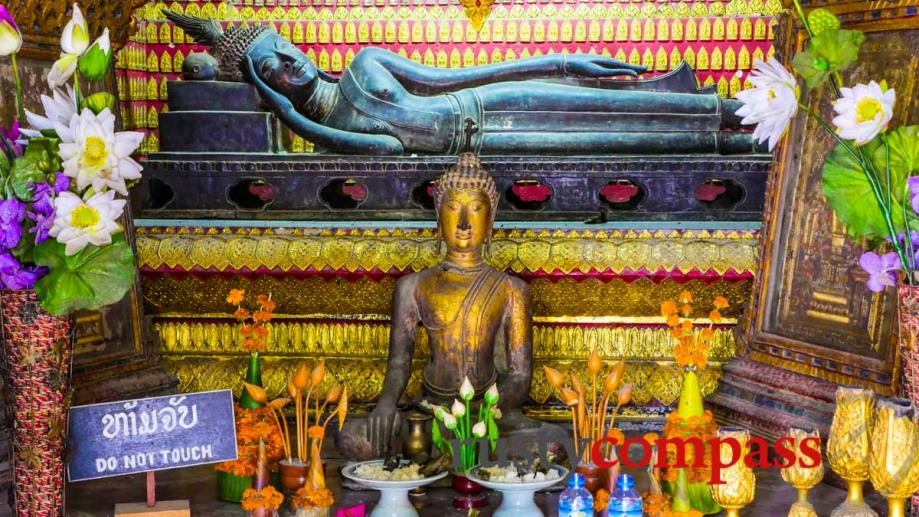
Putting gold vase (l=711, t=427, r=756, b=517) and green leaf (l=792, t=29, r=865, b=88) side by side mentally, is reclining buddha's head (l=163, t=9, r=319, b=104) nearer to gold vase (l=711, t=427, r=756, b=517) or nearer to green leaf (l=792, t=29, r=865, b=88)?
green leaf (l=792, t=29, r=865, b=88)

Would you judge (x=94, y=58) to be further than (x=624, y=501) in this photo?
No

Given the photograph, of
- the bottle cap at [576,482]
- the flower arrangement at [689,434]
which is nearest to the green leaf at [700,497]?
the flower arrangement at [689,434]

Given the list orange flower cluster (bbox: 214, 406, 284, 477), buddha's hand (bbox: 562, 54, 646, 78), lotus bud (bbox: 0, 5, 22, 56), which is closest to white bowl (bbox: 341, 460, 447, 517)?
orange flower cluster (bbox: 214, 406, 284, 477)

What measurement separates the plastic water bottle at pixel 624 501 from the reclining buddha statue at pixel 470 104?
2.08 metres

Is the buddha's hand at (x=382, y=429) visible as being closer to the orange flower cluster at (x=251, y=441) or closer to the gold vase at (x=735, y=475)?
the orange flower cluster at (x=251, y=441)

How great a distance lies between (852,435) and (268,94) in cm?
299

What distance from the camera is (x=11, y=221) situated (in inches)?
136

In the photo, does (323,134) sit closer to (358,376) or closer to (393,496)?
(358,376)

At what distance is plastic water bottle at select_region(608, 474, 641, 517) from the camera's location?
369 cm

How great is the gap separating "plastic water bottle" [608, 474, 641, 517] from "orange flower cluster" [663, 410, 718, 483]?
0.66 ft

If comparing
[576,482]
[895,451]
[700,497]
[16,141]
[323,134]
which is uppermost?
[323,134]

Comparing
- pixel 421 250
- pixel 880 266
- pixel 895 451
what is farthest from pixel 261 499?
pixel 880 266

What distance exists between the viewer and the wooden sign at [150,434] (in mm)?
3814

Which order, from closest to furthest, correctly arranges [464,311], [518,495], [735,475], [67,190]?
[67,190]
[735,475]
[518,495]
[464,311]
